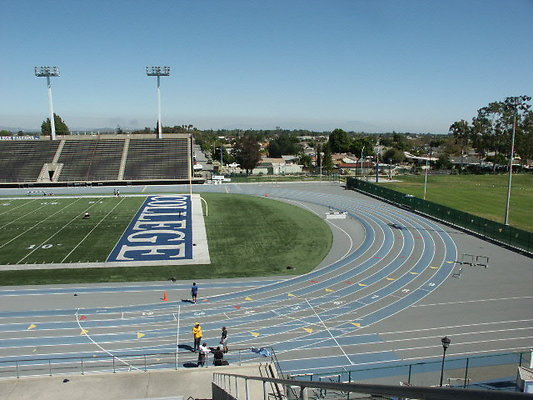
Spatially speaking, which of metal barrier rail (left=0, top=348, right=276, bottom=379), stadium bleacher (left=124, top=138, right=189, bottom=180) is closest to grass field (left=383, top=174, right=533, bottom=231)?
metal barrier rail (left=0, top=348, right=276, bottom=379)

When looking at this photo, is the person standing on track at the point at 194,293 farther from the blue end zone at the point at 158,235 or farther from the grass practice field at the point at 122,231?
the blue end zone at the point at 158,235

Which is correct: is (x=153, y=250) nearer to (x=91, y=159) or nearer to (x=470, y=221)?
(x=470, y=221)

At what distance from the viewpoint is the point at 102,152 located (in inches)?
2645

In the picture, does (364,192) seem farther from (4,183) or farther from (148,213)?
(4,183)

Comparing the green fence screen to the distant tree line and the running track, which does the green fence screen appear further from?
the distant tree line

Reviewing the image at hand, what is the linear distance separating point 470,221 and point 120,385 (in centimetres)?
2894

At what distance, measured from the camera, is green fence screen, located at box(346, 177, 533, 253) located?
27.6m

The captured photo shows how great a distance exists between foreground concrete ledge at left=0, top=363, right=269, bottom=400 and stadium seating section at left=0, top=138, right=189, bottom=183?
52966mm

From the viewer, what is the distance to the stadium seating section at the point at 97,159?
200ft

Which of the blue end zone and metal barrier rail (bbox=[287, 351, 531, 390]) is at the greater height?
metal barrier rail (bbox=[287, 351, 531, 390])

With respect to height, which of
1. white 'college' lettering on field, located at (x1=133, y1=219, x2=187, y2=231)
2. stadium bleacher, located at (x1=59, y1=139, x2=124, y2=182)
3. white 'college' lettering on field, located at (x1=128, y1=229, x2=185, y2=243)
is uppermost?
stadium bleacher, located at (x1=59, y1=139, x2=124, y2=182)

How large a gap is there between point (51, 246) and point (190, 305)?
45.8 feet

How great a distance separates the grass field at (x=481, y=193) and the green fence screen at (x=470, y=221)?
5.81m

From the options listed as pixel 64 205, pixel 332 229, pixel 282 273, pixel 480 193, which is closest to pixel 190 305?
pixel 282 273
